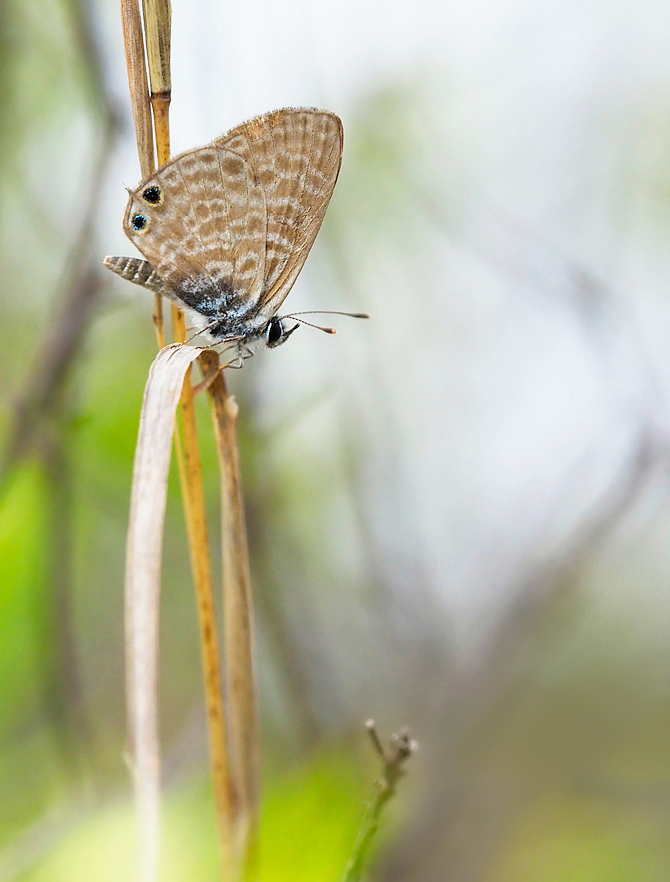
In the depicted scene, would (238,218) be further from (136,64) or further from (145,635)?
(145,635)

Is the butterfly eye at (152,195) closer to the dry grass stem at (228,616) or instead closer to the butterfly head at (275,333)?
the dry grass stem at (228,616)

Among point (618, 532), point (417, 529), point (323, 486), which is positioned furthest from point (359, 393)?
point (618, 532)

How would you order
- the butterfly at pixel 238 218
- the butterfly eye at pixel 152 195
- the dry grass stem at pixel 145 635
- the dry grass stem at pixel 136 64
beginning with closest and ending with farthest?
1. the dry grass stem at pixel 145 635
2. the dry grass stem at pixel 136 64
3. the butterfly eye at pixel 152 195
4. the butterfly at pixel 238 218

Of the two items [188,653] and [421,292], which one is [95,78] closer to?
[421,292]

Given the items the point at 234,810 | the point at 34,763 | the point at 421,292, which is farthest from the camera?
the point at 421,292

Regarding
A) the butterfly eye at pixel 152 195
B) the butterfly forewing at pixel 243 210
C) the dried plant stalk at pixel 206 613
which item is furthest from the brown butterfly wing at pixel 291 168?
the dried plant stalk at pixel 206 613

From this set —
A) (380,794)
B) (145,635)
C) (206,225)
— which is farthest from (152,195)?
(380,794)

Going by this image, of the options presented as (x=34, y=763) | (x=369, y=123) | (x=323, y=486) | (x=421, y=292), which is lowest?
(x=34, y=763)
